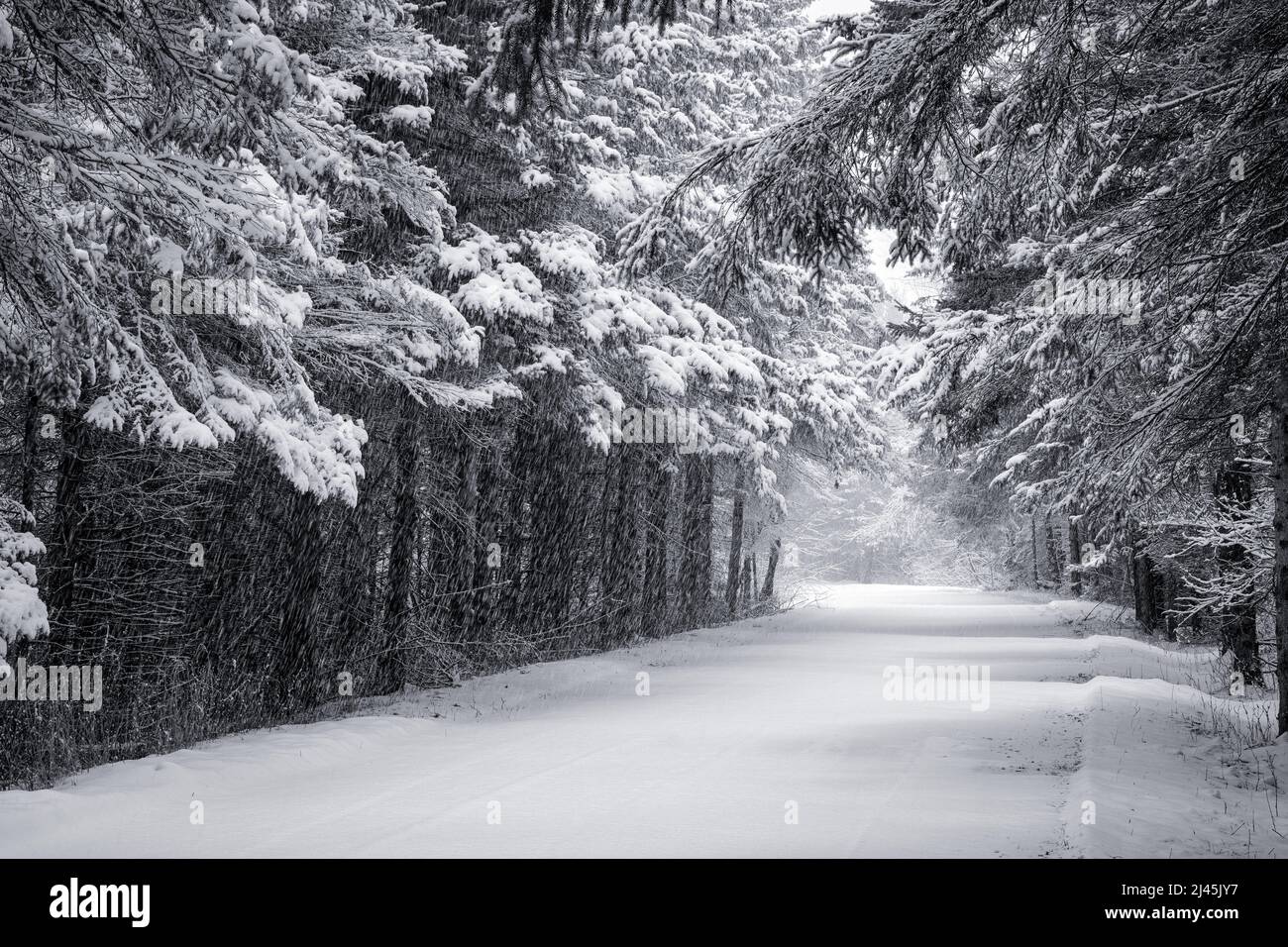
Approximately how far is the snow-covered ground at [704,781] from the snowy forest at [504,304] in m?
0.48

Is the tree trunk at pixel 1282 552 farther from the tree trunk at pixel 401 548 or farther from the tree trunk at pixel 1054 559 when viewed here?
the tree trunk at pixel 1054 559

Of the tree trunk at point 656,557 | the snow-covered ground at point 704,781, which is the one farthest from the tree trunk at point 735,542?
the snow-covered ground at point 704,781

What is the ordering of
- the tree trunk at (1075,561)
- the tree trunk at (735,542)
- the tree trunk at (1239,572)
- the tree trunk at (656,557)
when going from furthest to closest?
the tree trunk at (1075,561)
the tree trunk at (735,542)
the tree trunk at (656,557)
the tree trunk at (1239,572)

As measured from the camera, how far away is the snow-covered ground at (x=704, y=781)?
19.7 ft

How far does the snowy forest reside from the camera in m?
6.72

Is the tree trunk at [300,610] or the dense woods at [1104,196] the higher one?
the dense woods at [1104,196]

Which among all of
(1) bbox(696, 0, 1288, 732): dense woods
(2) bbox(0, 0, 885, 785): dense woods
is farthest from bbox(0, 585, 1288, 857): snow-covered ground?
(1) bbox(696, 0, 1288, 732): dense woods

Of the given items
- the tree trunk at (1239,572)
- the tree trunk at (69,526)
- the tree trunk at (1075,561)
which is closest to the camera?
the tree trunk at (69,526)

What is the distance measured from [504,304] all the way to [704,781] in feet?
24.8

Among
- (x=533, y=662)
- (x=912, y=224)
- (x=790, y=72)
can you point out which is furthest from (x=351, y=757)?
(x=790, y=72)

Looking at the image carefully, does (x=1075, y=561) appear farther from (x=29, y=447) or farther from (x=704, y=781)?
(x=29, y=447)

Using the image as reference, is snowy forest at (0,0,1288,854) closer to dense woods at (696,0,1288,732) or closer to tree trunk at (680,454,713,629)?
dense woods at (696,0,1288,732)

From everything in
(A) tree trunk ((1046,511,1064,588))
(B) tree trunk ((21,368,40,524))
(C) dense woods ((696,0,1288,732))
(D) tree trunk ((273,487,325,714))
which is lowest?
(A) tree trunk ((1046,511,1064,588))

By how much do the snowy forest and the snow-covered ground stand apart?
48cm
